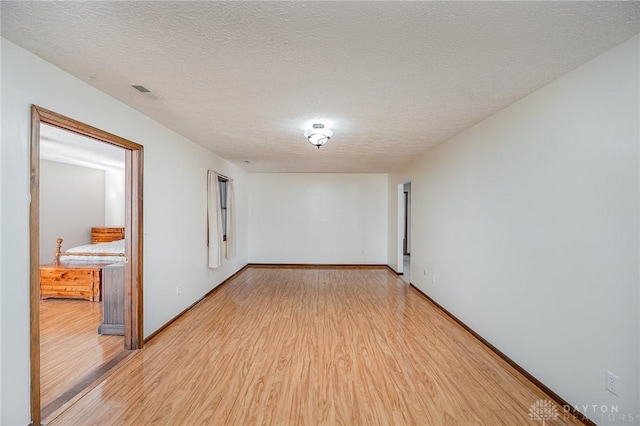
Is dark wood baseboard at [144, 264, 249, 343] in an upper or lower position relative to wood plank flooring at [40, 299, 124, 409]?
upper

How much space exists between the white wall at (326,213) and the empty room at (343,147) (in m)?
2.99

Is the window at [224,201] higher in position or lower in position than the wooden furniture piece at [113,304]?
higher

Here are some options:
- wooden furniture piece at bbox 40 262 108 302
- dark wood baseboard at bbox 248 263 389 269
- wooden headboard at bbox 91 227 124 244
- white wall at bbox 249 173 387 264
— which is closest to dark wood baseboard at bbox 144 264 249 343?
dark wood baseboard at bbox 248 263 389 269

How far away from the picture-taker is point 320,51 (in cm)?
170

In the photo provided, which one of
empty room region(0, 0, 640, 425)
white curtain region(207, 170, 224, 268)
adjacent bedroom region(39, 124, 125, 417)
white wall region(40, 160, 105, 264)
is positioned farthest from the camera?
white wall region(40, 160, 105, 264)

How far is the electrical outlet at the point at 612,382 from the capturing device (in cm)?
166

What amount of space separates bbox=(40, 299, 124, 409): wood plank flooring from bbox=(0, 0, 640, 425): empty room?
26mm

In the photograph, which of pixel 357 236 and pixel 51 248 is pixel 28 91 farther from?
pixel 357 236

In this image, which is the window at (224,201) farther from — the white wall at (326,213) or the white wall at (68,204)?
the white wall at (68,204)

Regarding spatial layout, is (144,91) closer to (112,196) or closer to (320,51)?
(320,51)

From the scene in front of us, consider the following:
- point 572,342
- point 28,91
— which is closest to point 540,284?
point 572,342

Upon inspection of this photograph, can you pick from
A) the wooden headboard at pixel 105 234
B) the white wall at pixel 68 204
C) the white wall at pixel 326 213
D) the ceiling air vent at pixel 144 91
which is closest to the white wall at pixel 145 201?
the ceiling air vent at pixel 144 91

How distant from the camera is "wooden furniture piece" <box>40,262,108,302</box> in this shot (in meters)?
4.18

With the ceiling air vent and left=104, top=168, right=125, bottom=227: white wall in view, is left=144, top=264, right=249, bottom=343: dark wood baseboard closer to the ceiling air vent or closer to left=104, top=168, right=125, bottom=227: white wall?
the ceiling air vent
